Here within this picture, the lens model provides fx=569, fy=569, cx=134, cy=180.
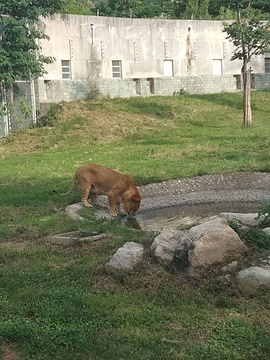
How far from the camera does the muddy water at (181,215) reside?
33.9 ft

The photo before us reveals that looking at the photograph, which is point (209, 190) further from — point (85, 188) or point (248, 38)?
point (248, 38)

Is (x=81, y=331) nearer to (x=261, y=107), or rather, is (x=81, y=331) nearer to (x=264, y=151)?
(x=264, y=151)

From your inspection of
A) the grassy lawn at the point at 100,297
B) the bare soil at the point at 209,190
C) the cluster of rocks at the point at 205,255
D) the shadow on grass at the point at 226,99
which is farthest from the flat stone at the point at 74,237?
the shadow on grass at the point at 226,99

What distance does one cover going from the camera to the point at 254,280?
5805 mm

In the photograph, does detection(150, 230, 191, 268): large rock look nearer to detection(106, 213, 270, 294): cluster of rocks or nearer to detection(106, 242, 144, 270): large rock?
detection(106, 213, 270, 294): cluster of rocks

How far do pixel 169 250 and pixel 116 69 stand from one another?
2796 centimetres

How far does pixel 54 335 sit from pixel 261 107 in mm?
26415

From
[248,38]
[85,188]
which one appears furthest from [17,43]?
[85,188]

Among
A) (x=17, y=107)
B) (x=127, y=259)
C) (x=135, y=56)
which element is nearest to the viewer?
(x=127, y=259)

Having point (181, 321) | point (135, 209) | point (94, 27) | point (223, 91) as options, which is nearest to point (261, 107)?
point (223, 91)

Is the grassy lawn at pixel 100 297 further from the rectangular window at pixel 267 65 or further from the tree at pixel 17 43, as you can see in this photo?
the rectangular window at pixel 267 65

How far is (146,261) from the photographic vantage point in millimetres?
6730

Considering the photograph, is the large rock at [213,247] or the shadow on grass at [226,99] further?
the shadow on grass at [226,99]

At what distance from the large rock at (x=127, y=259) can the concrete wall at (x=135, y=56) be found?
930 inches
